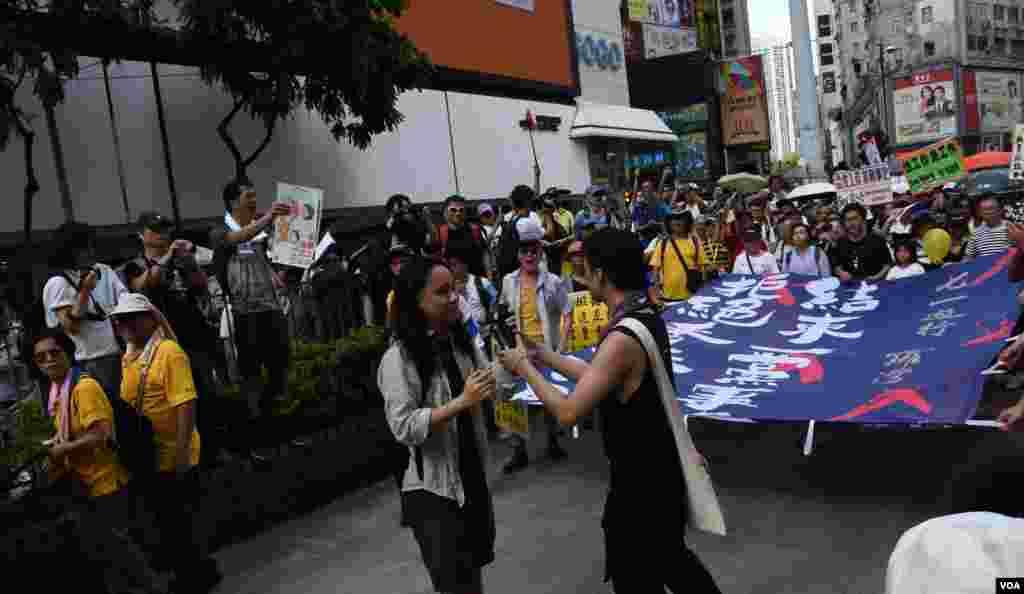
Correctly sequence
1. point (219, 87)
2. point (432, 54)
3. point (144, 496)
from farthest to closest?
1. point (432, 54)
2. point (219, 87)
3. point (144, 496)

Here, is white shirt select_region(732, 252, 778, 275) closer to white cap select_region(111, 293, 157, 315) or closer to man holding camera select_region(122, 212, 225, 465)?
man holding camera select_region(122, 212, 225, 465)

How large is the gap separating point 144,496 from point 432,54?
13719 mm

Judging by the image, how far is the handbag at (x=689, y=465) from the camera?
326 cm

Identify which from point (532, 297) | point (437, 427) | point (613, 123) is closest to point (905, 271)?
point (532, 297)

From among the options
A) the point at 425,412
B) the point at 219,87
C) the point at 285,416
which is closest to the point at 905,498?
the point at 425,412

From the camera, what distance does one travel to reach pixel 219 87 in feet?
42.8

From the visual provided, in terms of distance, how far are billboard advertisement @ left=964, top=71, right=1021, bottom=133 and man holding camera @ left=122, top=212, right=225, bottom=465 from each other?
6469cm

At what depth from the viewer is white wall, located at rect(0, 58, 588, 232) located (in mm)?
10969

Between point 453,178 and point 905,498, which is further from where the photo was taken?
point 453,178

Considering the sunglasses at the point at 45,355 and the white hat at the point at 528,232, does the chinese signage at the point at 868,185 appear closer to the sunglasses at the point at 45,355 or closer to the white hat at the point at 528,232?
the white hat at the point at 528,232

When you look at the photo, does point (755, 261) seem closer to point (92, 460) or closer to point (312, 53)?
point (312, 53)

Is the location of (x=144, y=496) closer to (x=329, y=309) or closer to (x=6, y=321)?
(x=6, y=321)

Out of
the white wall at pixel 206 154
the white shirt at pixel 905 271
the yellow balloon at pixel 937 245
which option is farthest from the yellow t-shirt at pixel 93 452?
the yellow balloon at pixel 937 245

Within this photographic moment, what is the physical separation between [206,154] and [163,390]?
855 centimetres
